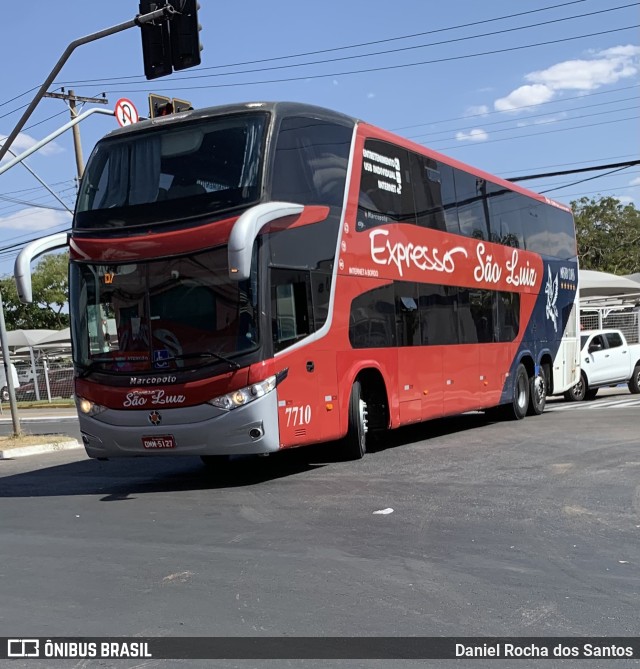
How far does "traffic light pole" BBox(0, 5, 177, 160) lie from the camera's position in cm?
1305

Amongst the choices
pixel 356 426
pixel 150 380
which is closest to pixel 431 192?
pixel 356 426

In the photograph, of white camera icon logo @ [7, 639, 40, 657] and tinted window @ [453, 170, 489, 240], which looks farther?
tinted window @ [453, 170, 489, 240]

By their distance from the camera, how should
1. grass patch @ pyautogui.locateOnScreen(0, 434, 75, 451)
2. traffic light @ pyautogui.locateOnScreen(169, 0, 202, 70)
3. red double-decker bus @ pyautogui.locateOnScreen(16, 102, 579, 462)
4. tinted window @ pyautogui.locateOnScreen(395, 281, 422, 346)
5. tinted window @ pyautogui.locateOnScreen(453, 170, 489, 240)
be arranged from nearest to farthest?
red double-decker bus @ pyautogui.locateOnScreen(16, 102, 579, 462)
traffic light @ pyautogui.locateOnScreen(169, 0, 202, 70)
tinted window @ pyautogui.locateOnScreen(395, 281, 422, 346)
tinted window @ pyautogui.locateOnScreen(453, 170, 489, 240)
grass patch @ pyautogui.locateOnScreen(0, 434, 75, 451)

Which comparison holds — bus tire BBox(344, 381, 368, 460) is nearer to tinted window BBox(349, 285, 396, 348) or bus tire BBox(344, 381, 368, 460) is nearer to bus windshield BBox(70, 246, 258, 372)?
tinted window BBox(349, 285, 396, 348)

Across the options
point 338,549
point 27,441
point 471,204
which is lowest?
point 27,441

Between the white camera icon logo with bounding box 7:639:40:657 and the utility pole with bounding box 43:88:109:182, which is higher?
the utility pole with bounding box 43:88:109:182

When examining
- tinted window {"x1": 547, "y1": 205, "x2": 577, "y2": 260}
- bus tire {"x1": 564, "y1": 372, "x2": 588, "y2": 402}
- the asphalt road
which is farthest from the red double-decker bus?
bus tire {"x1": 564, "y1": 372, "x2": 588, "y2": 402}

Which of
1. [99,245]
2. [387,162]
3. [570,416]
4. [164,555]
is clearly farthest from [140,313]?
[570,416]

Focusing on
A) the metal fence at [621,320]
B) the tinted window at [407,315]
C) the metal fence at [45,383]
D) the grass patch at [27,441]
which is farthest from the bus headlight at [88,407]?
the metal fence at [45,383]

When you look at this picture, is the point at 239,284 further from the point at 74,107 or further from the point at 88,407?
the point at 74,107

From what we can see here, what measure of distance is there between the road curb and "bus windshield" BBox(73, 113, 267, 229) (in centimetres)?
774

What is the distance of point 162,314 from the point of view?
10.3m

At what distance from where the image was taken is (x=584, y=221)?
2366 inches

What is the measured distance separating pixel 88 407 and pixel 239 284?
2.55 metres
